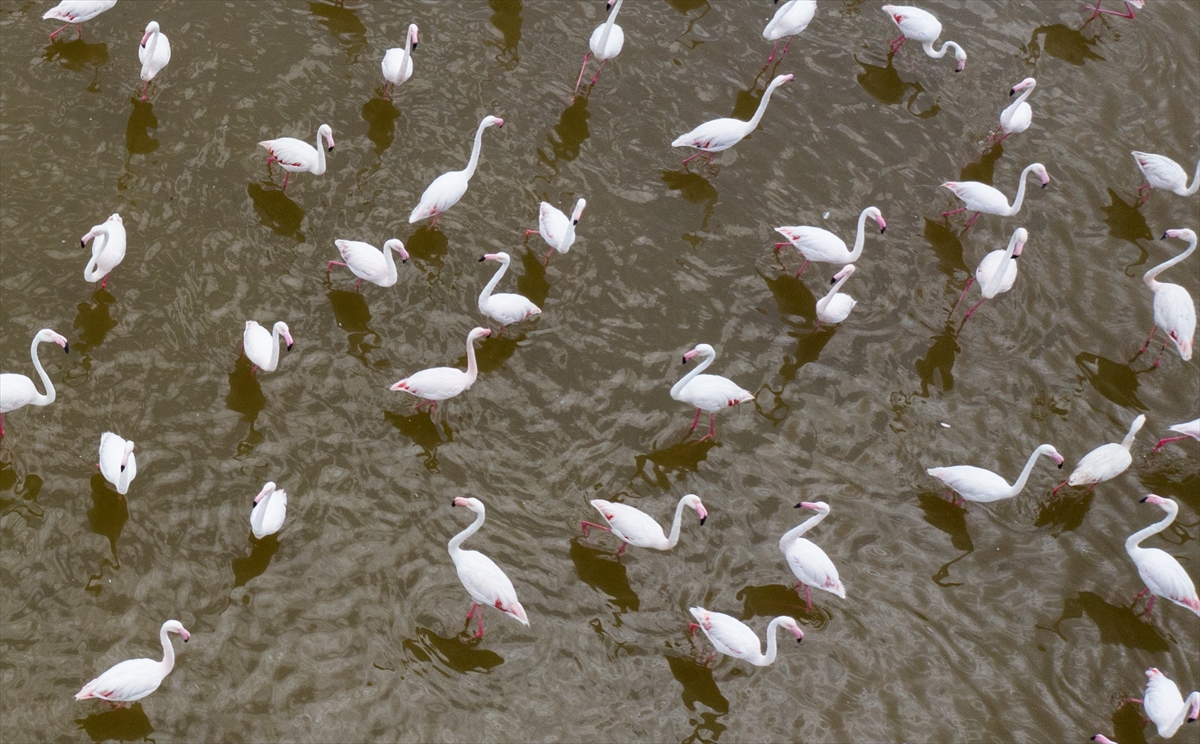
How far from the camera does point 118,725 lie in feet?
27.2

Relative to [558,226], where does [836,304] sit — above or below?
below

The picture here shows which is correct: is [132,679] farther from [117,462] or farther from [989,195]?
[989,195]

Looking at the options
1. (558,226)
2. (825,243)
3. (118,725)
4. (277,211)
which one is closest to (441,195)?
(558,226)

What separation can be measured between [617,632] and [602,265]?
4.16m

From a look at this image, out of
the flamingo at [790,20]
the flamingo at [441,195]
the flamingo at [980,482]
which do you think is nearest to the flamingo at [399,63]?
the flamingo at [441,195]

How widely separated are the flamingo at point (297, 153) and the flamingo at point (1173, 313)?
29.6 ft

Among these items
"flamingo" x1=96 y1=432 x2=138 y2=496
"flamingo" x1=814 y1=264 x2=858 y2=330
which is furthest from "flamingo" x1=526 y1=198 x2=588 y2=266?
"flamingo" x1=96 y1=432 x2=138 y2=496

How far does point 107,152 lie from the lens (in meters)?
11.7

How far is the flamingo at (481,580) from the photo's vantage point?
8.78 meters

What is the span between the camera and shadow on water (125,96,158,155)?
11.8m

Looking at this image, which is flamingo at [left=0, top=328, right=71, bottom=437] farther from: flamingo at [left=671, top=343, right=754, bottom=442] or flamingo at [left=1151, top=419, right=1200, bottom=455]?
flamingo at [left=1151, top=419, right=1200, bottom=455]

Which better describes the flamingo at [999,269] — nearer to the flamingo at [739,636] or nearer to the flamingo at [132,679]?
the flamingo at [739,636]

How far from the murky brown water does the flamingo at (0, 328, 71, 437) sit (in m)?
0.33

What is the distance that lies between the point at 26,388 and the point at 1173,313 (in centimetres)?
1128
